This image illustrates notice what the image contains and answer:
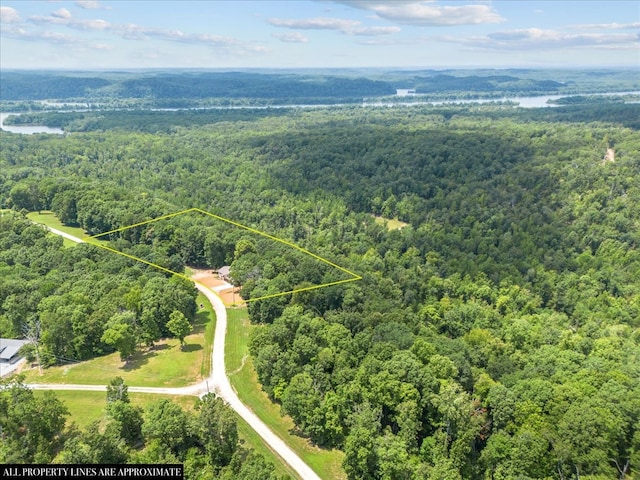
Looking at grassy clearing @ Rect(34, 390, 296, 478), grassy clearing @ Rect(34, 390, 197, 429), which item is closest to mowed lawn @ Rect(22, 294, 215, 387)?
grassy clearing @ Rect(34, 390, 197, 429)

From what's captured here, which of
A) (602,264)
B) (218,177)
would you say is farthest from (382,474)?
(218,177)

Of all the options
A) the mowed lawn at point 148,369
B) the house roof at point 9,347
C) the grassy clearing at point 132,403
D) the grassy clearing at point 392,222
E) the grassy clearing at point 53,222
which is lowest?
the grassy clearing at point 132,403

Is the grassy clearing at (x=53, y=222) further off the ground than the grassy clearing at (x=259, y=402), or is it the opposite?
the grassy clearing at (x=53, y=222)

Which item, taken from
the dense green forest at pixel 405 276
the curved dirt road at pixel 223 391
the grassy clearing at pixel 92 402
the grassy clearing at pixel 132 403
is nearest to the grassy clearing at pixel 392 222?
the dense green forest at pixel 405 276

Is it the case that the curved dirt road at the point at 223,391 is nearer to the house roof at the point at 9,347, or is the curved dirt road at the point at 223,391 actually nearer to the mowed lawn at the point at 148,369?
the mowed lawn at the point at 148,369

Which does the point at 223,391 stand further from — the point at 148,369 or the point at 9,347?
the point at 9,347

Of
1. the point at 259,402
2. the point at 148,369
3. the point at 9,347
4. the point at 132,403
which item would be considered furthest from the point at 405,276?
the point at 9,347

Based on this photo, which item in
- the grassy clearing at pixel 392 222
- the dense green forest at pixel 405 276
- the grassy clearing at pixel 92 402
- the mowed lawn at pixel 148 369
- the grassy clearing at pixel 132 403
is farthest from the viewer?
the grassy clearing at pixel 392 222
